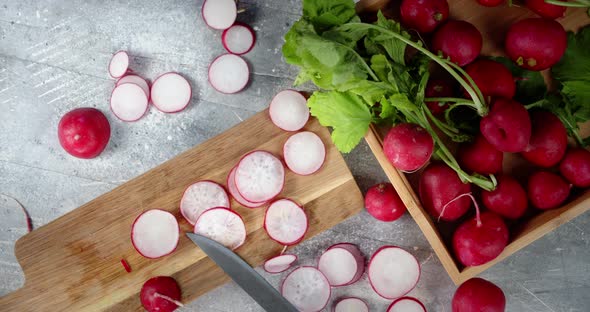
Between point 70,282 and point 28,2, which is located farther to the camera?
point 28,2

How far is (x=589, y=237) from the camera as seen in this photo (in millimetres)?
2055

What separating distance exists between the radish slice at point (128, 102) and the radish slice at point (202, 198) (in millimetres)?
390

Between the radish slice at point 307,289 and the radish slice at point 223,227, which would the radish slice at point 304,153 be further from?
the radish slice at point 307,289

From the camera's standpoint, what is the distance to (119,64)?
202 cm

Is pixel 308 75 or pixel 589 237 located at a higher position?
pixel 308 75

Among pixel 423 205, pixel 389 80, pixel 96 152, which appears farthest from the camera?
pixel 96 152

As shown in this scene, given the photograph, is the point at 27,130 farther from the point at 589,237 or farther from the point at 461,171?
the point at 589,237

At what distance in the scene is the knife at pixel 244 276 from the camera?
182 centimetres

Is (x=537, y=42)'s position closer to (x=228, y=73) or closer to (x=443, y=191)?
(x=443, y=191)

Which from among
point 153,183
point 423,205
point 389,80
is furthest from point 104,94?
point 423,205

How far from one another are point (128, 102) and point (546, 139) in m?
1.46

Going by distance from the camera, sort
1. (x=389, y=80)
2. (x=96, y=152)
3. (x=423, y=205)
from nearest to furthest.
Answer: (x=389, y=80)
(x=423, y=205)
(x=96, y=152)

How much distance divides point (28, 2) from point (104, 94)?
18.5 inches

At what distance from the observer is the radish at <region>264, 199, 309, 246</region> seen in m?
1.83
